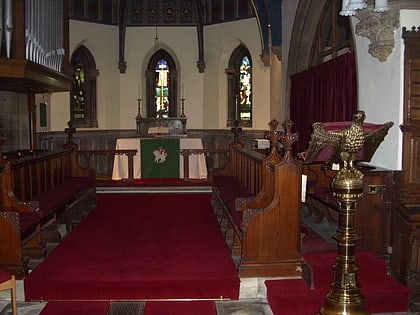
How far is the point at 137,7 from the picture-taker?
1330 cm

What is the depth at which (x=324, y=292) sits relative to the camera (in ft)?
12.7

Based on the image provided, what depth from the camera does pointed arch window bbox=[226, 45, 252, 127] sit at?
13.0 meters

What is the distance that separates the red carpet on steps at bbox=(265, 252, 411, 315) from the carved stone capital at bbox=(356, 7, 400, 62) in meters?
1.93

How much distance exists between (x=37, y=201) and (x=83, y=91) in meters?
8.49

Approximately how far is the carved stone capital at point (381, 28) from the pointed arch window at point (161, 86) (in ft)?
30.1

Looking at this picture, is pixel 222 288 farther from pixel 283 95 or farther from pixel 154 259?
pixel 283 95

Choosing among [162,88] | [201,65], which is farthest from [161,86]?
[201,65]

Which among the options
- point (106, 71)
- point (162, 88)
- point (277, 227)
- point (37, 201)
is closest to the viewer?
point (277, 227)

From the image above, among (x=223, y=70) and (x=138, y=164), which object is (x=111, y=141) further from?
(x=223, y=70)

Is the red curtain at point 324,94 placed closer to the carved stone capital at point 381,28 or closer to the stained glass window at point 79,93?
the carved stone capital at point 381,28

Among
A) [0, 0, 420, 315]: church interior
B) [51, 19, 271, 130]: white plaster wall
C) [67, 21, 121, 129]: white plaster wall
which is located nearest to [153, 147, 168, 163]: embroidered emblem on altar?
[0, 0, 420, 315]: church interior

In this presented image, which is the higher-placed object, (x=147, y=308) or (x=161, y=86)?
(x=161, y=86)

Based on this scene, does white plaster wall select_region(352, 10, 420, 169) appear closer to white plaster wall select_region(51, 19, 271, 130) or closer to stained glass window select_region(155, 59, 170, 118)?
white plaster wall select_region(51, 19, 271, 130)

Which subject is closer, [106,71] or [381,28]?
[381,28]
